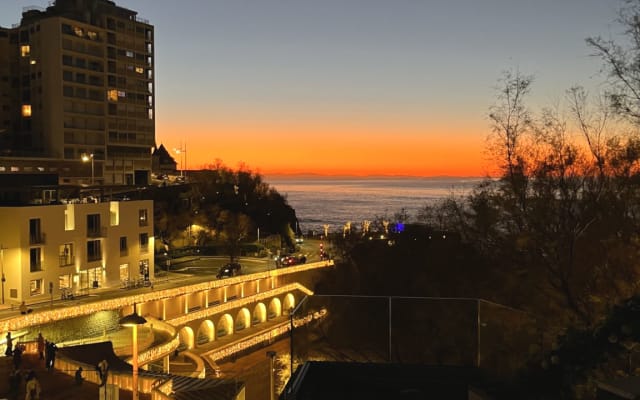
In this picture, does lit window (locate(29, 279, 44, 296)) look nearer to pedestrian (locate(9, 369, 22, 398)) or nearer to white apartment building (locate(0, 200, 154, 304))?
white apartment building (locate(0, 200, 154, 304))

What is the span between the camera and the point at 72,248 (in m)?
24.5

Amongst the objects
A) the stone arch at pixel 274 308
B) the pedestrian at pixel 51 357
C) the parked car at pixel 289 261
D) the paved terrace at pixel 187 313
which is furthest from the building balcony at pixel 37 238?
the parked car at pixel 289 261

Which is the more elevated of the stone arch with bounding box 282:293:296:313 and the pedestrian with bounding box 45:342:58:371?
the pedestrian with bounding box 45:342:58:371

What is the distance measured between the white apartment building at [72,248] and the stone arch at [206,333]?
3765 millimetres

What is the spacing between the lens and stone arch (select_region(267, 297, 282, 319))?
114 feet

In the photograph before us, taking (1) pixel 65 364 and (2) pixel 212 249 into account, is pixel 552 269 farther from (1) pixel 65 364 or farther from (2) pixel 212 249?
(2) pixel 212 249

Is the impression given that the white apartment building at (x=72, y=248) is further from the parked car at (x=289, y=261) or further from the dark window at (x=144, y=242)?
the parked car at (x=289, y=261)

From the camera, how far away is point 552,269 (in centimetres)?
893

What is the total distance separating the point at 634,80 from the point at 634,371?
191 inches

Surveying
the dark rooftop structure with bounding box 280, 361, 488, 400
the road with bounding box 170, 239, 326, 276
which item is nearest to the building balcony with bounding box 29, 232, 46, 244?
the road with bounding box 170, 239, 326, 276

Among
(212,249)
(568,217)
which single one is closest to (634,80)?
(568,217)

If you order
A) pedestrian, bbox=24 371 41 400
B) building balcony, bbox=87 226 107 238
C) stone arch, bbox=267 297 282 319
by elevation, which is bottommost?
stone arch, bbox=267 297 282 319

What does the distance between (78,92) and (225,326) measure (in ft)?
78.8

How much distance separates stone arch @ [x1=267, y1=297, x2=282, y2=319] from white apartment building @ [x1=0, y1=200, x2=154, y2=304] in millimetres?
8556
